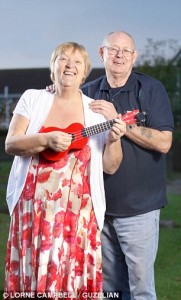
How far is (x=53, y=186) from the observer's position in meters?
3.03

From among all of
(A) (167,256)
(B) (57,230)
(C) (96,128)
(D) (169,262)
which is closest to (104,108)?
(C) (96,128)

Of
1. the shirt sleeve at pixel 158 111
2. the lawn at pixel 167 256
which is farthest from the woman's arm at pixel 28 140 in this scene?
the lawn at pixel 167 256

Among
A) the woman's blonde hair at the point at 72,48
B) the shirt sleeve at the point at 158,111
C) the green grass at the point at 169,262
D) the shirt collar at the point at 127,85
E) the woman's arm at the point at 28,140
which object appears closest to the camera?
the woman's arm at the point at 28,140

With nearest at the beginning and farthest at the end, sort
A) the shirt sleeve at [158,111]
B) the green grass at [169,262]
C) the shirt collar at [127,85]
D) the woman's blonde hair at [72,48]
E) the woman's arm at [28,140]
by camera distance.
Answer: the woman's arm at [28,140] → the woman's blonde hair at [72,48] → the shirt sleeve at [158,111] → the shirt collar at [127,85] → the green grass at [169,262]

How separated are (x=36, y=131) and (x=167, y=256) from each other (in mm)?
4079

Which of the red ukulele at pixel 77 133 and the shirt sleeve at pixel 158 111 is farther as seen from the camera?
the shirt sleeve at pixel 158 111

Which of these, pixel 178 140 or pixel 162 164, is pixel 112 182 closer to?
pixel 162 164

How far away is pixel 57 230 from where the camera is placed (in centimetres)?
302

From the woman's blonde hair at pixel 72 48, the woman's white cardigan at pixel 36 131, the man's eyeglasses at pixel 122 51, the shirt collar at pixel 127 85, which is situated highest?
the man's eyeglasses at pixel 122 51

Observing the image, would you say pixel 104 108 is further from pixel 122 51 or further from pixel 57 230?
pixel 57 230

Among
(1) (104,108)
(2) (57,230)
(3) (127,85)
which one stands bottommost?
(2) (57,230)

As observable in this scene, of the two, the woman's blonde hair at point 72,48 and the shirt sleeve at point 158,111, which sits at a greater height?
the woman's blonde hair at point 72,48

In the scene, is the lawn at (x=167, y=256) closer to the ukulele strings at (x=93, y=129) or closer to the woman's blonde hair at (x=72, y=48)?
the ukulele strings at (x=93, y=129)

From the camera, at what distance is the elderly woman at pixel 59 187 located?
303cm
